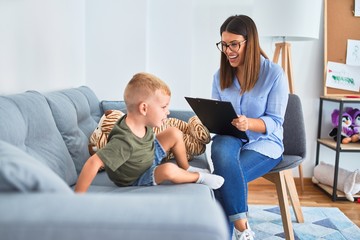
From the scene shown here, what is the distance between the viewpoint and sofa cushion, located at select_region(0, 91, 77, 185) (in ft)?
3.78

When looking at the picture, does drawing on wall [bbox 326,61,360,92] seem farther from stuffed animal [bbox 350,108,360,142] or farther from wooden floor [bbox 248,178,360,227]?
wooden floor [bbox 248,178,360,227]

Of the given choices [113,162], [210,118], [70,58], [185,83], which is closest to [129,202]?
[113,162]

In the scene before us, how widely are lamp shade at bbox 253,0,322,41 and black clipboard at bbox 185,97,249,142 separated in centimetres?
92

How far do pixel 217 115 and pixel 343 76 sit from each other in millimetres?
1748

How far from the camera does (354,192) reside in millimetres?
2699

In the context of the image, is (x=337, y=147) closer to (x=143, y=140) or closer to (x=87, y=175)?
(x=143, y=140)

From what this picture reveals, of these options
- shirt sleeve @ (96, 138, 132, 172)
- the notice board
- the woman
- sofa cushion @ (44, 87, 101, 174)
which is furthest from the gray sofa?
the notice board

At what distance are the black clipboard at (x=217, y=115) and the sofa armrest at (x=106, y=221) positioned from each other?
3.03 ft

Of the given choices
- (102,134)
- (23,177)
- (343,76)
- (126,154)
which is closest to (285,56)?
(343,76)

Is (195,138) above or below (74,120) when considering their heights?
below

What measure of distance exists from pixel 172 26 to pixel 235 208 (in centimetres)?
174

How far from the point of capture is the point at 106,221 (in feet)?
2.14

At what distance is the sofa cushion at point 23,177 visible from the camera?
2.36 ft

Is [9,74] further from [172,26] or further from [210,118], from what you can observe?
[172,26]
